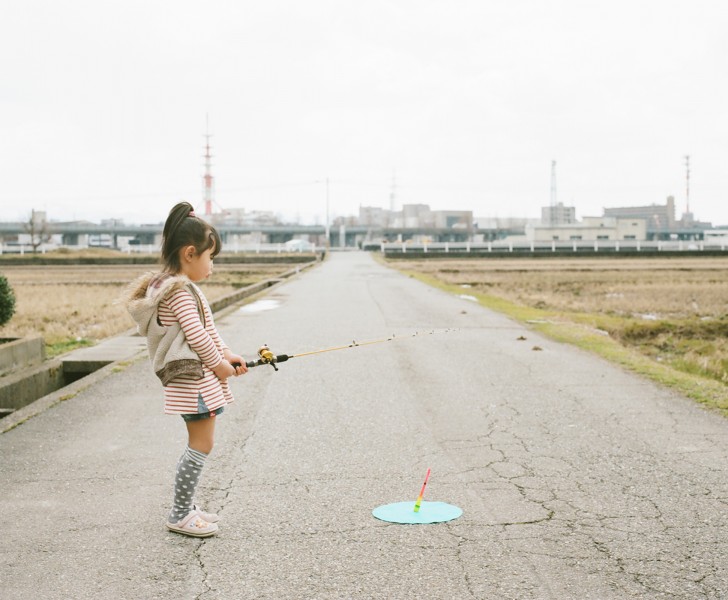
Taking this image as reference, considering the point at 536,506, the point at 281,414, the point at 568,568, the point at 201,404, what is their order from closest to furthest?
the point at 568,568
the point at 201,404
the point at 536,506
the point at 281,414

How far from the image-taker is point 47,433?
6363 millimetres

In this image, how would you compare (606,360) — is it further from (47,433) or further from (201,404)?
(201,404)

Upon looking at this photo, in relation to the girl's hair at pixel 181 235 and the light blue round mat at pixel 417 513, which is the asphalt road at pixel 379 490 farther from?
the girl's hair at pixel 181 235

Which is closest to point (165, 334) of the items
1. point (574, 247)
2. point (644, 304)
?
point (644, 304)

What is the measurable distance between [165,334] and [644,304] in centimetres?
1987

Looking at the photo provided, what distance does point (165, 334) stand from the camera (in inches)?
160

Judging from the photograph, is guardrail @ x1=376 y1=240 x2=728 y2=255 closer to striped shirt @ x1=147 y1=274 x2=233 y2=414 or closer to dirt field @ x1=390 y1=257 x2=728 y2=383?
dirt field @ x1=390 y1=257 x2=728 y2=383

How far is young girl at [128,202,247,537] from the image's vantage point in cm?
400

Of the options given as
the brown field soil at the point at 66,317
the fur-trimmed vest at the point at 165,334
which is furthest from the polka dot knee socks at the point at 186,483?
the brown field soil at the point at 66,317

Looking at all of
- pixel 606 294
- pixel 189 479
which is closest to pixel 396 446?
pixel 189 479

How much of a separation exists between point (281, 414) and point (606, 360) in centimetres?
498

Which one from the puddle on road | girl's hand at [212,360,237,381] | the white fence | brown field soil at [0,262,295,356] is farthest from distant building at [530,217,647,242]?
girl's hand at [212,360,237,381]

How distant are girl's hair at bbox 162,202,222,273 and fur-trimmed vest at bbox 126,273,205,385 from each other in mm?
99

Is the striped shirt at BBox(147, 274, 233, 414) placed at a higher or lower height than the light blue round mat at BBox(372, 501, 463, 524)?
higher
